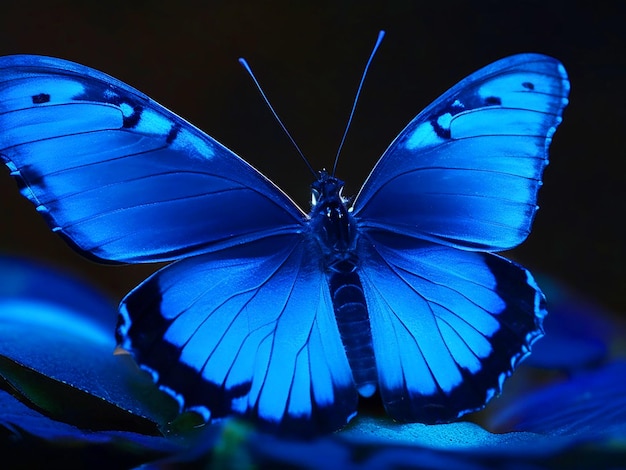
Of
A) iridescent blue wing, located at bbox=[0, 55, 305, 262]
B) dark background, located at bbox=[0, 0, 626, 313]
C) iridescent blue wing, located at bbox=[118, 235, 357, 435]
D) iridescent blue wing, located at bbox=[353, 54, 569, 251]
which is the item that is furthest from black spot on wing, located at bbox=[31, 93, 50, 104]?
dark background, located at bbox=[0, 0, 626, 313]

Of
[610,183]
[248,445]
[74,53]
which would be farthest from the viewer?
[610,183]

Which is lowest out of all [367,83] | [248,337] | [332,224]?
[248,337]

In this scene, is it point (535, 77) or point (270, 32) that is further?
point (270, 32)

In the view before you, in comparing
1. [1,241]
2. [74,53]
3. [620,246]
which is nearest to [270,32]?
[74,53]

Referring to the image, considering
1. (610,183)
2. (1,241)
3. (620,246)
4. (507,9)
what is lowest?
(1,241)

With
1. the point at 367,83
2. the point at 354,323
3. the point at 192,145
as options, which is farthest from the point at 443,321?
the point at 367,83

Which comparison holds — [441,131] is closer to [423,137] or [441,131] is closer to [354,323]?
[423,137]

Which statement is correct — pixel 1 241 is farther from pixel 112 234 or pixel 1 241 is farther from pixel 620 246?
pixel 620 246
